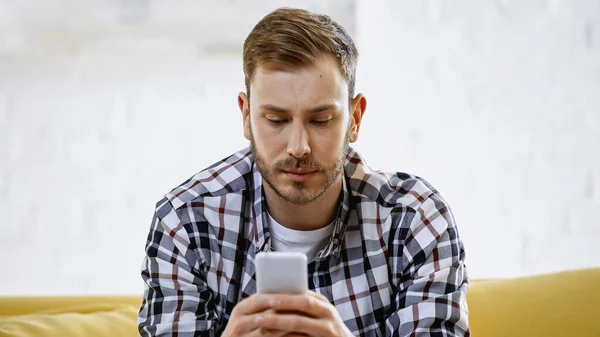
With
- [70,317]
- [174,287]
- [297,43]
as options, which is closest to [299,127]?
[297,43]

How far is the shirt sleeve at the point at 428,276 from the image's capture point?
149 cm

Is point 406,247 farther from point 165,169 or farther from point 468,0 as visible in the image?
point 468,0

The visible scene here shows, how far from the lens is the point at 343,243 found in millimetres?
1650

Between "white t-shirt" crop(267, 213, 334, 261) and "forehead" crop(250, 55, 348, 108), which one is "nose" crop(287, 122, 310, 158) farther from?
"white t-shirt" crop(267, 213, 334, 261)

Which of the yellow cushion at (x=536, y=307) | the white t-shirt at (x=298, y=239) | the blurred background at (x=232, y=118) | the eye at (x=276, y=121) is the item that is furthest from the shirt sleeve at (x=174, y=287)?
the blurred background at (x=232, y=118)

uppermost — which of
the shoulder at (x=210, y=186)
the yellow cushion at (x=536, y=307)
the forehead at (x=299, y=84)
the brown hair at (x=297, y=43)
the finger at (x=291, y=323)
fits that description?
the brown hair at (x=297, y=43)

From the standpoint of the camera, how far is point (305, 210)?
1636 millimetres

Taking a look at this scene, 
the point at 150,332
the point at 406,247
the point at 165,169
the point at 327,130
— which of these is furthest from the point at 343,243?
the point at 165,169

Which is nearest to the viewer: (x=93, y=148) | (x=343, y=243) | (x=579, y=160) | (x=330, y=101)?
(x=330, y=101)

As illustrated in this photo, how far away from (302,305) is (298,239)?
339 millimetres

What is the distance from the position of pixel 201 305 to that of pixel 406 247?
1.44 ft

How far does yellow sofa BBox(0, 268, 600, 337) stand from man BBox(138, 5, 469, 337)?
36cm

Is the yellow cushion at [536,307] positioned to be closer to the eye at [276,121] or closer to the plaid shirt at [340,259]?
the plaid shirt at [340,259]

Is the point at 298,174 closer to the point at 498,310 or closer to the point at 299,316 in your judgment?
the point at 299,316
